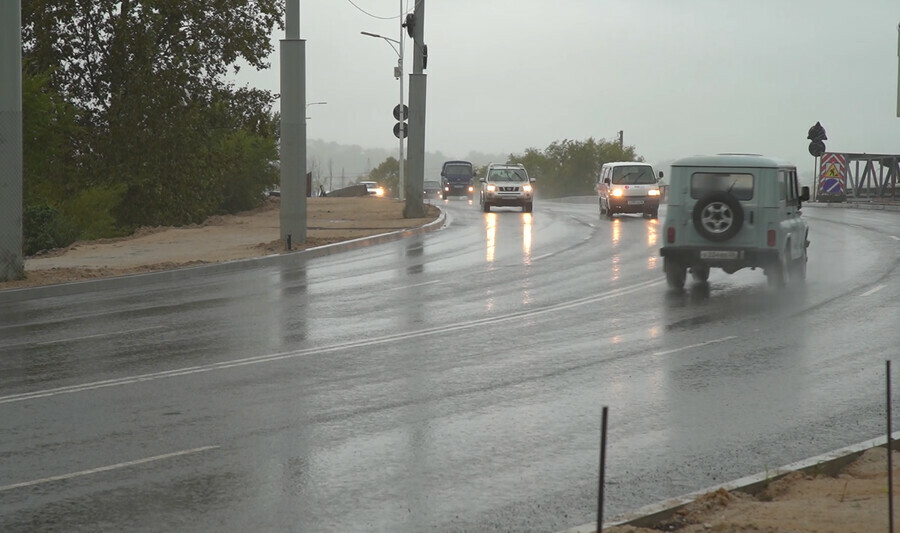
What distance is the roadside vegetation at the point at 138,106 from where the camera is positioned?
39.7 metres

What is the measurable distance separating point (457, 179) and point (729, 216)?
5447 cm

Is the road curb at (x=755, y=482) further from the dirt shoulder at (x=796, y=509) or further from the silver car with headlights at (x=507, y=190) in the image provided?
the silver car with headlights at (x=507, y=190)

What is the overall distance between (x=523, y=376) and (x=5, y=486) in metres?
5.22

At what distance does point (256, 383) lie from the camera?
36.2 feet

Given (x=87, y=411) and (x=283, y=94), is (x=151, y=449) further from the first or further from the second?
(x=283, y=94)

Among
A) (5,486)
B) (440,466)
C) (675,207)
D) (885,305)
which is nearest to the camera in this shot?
(5,486)

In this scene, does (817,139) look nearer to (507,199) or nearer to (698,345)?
(507,199)

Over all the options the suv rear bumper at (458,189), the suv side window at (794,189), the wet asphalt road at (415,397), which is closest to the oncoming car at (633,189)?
the wet asphalt road at (415,397)

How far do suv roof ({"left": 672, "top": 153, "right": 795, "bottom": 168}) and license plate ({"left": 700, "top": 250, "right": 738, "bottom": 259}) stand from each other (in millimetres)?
1355

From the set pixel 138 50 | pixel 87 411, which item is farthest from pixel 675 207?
pixel 138 50

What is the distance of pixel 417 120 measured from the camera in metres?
38.3

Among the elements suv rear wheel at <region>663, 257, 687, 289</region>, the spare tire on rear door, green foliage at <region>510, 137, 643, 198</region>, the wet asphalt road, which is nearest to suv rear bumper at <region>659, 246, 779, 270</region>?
suv rear wheel at <region>663, 257, 687, 289</region>

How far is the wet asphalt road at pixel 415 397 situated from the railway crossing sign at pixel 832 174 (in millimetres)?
40159

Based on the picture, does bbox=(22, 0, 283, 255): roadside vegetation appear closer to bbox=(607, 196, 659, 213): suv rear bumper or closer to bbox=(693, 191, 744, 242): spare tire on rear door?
bbox=(607, 196, 659, 213): suv rear bumper
